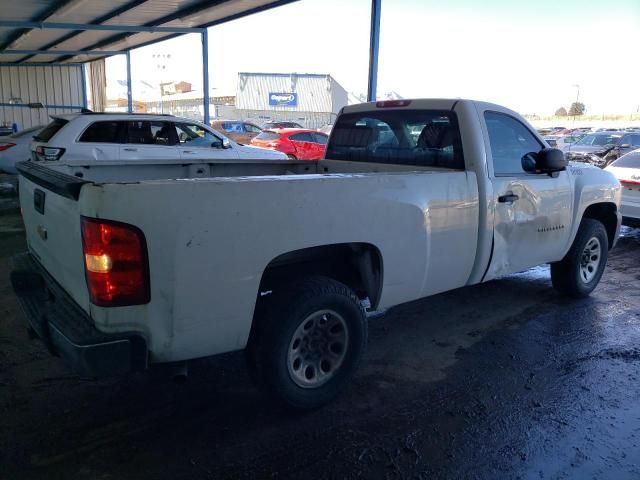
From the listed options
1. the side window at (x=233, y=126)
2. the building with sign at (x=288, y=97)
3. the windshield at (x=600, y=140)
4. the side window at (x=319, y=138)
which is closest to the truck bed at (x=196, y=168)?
the side window at (x=319, y=138)

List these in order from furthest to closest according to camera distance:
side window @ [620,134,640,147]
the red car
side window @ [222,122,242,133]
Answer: side window @ [222,122,242,133] → side window @ [620,134,640,147] → the red car

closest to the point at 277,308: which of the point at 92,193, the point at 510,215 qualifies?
the point at 92,193

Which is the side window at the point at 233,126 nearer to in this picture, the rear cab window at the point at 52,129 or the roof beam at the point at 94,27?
the roof beam at the point at 94,27

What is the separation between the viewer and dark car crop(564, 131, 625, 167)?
18.6 m

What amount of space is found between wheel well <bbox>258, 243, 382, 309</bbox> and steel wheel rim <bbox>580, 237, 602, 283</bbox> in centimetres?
300

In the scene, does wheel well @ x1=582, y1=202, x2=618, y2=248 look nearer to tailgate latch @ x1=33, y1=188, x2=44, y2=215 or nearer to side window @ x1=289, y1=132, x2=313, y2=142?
tailgate latch @ x1=33, y1=188, x2=44, y2=215

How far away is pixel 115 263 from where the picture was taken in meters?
2.50

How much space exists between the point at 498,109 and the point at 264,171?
85.6 inches

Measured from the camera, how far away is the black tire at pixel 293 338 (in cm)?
307

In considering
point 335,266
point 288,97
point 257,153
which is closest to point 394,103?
point 335,266

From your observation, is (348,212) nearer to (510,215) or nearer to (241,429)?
(241,429)

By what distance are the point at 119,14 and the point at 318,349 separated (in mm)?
11905

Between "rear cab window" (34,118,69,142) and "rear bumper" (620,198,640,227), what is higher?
"rear cab window" (34,118,69,142)

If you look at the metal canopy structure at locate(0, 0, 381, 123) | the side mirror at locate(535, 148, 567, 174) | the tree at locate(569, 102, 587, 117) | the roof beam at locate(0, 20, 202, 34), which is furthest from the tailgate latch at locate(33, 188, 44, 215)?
the tree at locate(569, 102, 587, 117)
